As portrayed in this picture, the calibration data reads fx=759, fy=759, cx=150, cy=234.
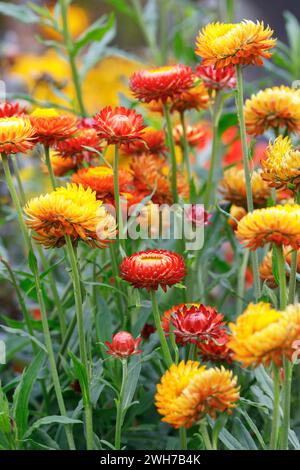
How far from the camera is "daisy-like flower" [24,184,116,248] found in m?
0.92

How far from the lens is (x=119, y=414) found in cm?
95

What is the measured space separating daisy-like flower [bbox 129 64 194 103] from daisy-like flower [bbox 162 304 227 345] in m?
0.37

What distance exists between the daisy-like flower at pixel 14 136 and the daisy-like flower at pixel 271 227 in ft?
1.11

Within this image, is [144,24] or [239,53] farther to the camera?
[144,24]

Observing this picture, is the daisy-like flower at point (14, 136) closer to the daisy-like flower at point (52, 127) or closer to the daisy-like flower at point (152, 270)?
the daisy-like flower at point (52, 127)

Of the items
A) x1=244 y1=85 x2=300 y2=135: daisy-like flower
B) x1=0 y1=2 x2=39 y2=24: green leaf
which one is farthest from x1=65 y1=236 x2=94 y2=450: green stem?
x1=0 y1=2 x2=39 y2=24: green leaf

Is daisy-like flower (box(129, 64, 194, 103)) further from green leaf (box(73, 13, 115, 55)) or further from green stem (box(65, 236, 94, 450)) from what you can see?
green leaf (box(73, 13, 115, 55))

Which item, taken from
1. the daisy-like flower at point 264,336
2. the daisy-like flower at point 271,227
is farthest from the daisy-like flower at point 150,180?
the daisy-like flower at point 264,336

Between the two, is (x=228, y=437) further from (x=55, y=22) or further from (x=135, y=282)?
(x=55, y=22)
